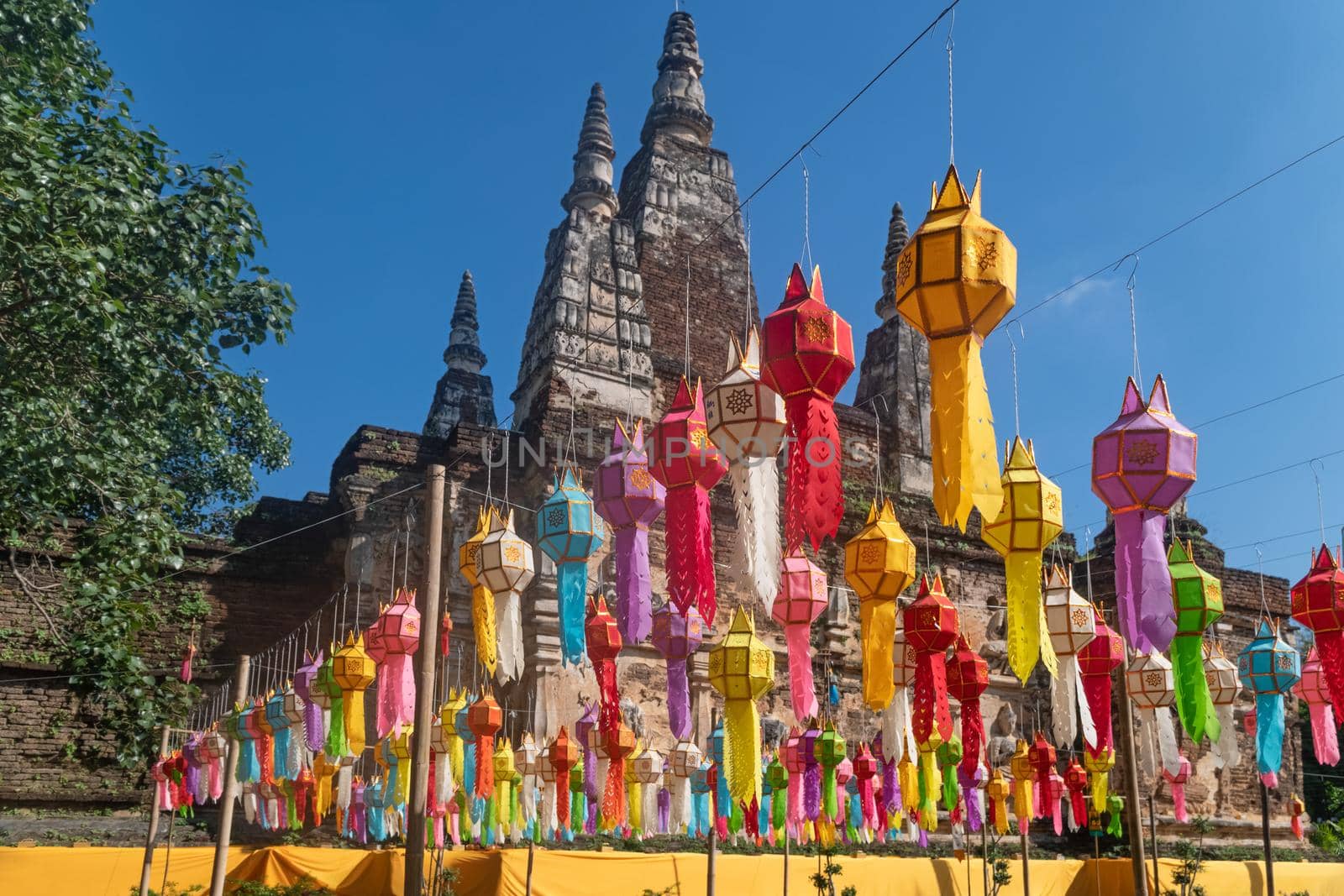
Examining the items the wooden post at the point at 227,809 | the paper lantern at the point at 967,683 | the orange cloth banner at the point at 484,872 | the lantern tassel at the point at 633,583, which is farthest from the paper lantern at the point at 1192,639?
the wooden post at the point at 227,809

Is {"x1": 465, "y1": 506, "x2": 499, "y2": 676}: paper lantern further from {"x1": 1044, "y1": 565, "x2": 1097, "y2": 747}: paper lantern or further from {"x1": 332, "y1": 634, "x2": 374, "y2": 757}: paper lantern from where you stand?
{"x1": 1044, "y1": 565, "x2": 1097, "y2": 747}: paper lantern

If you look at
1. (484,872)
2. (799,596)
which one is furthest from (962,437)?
(484,872)

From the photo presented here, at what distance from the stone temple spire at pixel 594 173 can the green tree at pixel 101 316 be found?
6.88 meters

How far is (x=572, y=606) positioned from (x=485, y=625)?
130 cm

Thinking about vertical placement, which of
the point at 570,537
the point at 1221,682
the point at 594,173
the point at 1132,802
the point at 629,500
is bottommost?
the point at 1132,802

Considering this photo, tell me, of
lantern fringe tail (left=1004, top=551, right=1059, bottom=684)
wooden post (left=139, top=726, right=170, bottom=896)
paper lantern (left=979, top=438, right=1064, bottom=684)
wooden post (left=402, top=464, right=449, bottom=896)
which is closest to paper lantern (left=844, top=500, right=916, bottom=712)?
paper lantern (left=979, top=438, right=1064, bottom=684)

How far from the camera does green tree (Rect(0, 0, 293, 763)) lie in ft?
24.3

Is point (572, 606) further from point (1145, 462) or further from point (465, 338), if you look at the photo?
point (465, 338)

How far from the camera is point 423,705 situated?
6.81m

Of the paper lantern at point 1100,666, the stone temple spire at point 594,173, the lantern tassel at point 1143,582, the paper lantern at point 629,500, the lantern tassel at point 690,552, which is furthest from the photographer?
the stone temple spire at point 594,173

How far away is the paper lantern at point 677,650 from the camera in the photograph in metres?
7.25

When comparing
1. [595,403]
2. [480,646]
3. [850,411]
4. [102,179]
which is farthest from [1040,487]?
[850,411]

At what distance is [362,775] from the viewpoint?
12.2 m

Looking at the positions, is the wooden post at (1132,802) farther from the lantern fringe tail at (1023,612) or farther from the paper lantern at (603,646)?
the paper lantern at (603,646)
